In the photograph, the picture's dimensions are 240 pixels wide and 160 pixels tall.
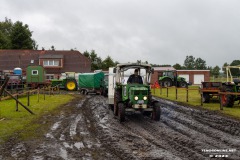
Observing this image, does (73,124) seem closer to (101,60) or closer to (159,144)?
(159,144)

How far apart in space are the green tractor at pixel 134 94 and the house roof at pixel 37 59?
46610 mm

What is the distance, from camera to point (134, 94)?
13625mm

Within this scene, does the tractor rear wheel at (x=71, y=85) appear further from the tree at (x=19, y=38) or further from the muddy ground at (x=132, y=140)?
the tree at (x=19, y=38)

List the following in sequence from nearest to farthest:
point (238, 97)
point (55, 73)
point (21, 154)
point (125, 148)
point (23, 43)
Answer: point (21, 154)
point (125, 148)
point (238, 97)
point (55, 73)
point (23, 43)

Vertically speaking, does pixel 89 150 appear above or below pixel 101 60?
below

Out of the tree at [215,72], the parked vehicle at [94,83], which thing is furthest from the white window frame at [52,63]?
the tree at [215,72]

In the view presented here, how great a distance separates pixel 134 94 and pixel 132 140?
432cm

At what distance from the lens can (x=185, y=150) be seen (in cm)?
812

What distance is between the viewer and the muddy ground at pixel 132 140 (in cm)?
775

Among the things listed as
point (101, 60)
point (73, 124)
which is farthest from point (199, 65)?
point (73, 124)

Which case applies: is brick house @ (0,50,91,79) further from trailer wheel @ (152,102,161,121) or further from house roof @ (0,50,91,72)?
trailer wheel @ (152,102,161,121)

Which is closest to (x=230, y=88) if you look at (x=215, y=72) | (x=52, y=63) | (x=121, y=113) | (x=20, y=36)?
(x=121, y=113)

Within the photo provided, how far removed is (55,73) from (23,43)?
2256 cm

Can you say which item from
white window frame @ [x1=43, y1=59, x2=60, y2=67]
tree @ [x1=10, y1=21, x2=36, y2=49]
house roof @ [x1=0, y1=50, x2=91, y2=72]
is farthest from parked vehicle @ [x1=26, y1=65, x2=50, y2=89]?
tree @ [x1=10, y1=21, x2=36, y2=49]
